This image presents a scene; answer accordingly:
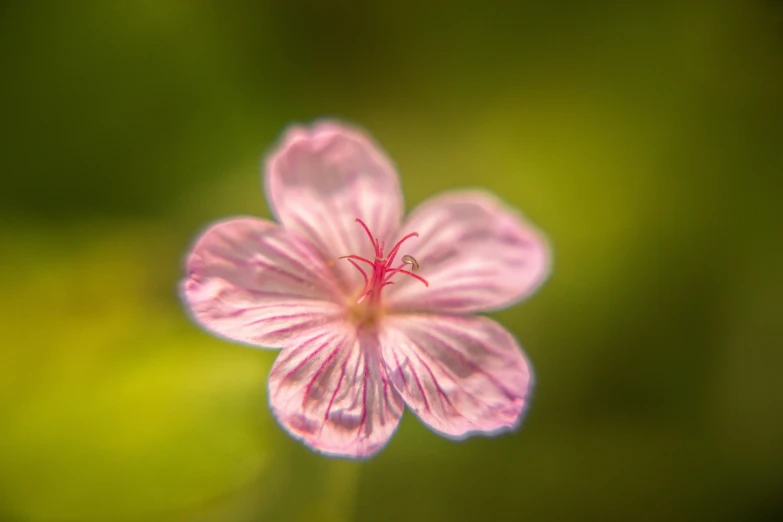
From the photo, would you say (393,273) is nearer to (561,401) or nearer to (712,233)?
(561,401)

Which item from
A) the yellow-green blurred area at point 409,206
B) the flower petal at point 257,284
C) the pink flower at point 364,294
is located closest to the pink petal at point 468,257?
the pink flower at point 364,294

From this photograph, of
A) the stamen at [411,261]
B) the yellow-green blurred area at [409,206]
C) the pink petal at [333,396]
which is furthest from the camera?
the yellow-green blurred area at [409,206]

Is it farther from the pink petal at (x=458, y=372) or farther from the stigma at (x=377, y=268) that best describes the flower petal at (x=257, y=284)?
the pink petal at (x=458, y=372)

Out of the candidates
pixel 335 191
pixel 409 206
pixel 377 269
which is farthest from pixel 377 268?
pixel 409 206

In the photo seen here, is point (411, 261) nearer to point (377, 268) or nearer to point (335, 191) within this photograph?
point (377, 268)

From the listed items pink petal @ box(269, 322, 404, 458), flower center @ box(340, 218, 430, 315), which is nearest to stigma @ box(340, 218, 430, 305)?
flower center @ box(340, 218, 430, 315)

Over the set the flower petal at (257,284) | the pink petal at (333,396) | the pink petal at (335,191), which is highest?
the pink petal at (335,191)

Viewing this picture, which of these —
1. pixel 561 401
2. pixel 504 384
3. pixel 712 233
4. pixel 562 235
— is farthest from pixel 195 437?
pixel 712 233
